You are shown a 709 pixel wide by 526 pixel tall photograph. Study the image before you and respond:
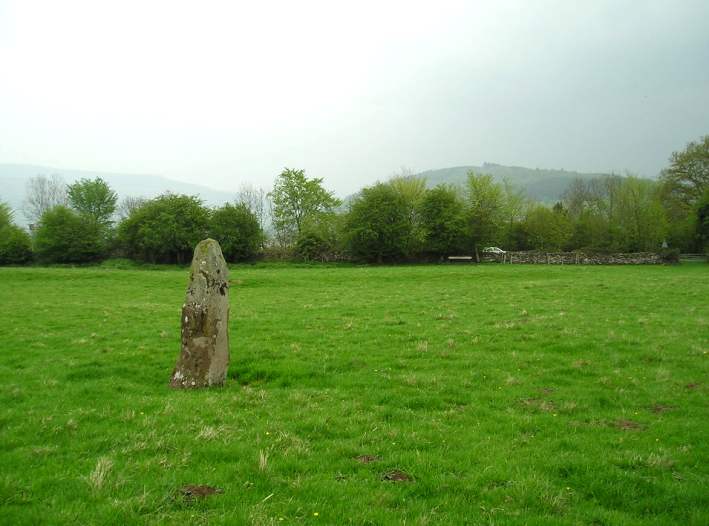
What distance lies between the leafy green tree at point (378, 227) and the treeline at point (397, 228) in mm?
147

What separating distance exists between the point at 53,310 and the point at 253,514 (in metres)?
22.7

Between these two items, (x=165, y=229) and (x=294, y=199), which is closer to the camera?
(x=165, y=229)

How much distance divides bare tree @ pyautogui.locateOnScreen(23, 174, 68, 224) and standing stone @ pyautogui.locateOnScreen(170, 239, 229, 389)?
12170 centimetres

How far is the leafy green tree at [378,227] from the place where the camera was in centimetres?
6581

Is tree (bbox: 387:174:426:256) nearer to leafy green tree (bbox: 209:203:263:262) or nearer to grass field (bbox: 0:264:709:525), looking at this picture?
leafy green tree (bbox: 209:203:263:262)

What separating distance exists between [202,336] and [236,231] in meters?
59.3

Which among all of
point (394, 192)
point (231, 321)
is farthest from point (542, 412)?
point (394, 192)

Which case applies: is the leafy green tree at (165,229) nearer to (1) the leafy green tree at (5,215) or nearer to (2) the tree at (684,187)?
(1) the leafy green tree at (5,215)

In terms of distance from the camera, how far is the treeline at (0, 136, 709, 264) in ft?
219

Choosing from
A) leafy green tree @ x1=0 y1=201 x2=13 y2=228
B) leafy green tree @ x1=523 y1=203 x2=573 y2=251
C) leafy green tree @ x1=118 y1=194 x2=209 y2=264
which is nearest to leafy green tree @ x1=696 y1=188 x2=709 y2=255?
leafy green tree @ x1=523 y1=203 x2=573 y2=251

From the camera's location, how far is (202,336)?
10.6 m

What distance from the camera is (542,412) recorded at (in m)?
8.86

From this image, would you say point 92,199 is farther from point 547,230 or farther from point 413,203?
point 547,230

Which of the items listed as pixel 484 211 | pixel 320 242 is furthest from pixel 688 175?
pixel 320 242
